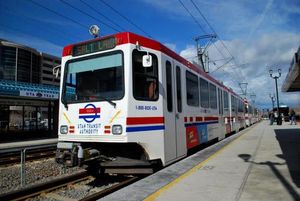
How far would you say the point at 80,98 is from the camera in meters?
7.45

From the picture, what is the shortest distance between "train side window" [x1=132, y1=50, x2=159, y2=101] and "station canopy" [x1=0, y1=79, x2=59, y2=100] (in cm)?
1735

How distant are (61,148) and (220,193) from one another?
380 centimetres

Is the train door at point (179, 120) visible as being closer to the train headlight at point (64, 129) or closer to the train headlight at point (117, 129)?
the train headlight at point (117, 129)

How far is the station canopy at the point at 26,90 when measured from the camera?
21875mm

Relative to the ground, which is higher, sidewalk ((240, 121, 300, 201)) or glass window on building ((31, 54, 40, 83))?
glass window on building ((31, 54, 40, 83))

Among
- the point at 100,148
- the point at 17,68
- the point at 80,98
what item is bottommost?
the point at 100,148

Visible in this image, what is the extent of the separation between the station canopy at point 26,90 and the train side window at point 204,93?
50.0 feet

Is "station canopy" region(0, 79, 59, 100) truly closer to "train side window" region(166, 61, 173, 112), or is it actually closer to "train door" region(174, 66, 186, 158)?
"train door" region(174, 66, 186, 158)

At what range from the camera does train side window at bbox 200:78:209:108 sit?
11438 millimetres

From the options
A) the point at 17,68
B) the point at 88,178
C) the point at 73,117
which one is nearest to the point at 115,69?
the point at 73,117

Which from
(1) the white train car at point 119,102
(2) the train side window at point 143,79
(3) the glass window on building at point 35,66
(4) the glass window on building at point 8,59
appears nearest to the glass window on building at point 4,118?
(1) the white train car at point 119,102

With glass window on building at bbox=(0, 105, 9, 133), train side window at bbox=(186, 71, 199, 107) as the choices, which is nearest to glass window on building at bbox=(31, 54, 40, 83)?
glass window on building at bbox=(0, 105, 9, 133)

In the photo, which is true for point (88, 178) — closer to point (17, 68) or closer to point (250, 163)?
point (250, 163)

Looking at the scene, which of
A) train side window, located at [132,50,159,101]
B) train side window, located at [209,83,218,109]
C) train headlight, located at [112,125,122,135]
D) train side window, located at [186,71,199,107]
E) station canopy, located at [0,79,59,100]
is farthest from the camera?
station canopy, located at [0,79,59,100]
